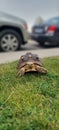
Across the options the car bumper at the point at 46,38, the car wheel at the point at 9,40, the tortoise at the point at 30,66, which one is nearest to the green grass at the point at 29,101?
the tortoise at the point at 30,66

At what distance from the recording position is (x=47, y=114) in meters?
4.63

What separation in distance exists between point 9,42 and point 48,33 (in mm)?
2078

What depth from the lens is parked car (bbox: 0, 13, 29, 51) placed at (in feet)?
36.0

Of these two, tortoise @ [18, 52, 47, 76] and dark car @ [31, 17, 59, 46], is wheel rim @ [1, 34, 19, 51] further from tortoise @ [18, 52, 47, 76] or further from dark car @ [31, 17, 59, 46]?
tortoise @ [18, 52, 47, 76]

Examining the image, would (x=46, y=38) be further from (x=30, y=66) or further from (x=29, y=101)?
(x=29, y=101)

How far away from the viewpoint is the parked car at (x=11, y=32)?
11.0m

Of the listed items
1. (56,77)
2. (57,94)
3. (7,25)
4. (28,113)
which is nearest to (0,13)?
(7,25)

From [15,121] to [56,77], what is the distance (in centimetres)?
220

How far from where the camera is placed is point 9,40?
11.0 meters

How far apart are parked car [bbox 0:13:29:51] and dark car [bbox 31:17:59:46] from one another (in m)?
1.42

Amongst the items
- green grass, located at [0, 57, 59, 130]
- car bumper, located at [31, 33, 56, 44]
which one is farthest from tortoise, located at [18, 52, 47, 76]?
car bumper, located at [31, 33, 56, 44]

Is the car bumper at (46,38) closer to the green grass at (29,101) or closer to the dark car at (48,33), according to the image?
the dark car at (48,33)

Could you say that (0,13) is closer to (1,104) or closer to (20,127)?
(1,104)

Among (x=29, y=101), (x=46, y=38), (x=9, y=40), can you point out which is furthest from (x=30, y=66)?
(x=46, y=38)
